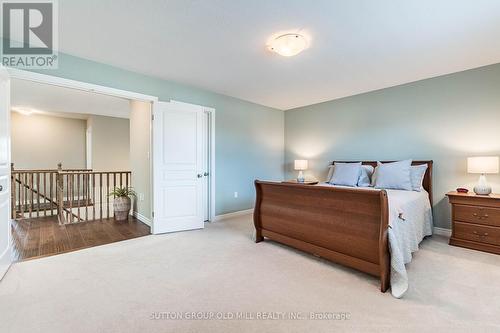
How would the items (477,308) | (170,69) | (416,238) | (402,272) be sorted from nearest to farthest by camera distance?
1. (477,308)
2. (402,272)
3. (416,238)
4. (170,69)

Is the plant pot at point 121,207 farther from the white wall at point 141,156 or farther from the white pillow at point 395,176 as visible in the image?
the white pillow at point 395,176

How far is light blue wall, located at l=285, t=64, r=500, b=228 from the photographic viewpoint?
3.16 meters

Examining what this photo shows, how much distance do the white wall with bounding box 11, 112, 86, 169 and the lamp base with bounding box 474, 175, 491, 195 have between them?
9.08 m

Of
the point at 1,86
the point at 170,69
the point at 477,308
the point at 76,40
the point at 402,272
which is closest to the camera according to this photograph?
the point at 477,308

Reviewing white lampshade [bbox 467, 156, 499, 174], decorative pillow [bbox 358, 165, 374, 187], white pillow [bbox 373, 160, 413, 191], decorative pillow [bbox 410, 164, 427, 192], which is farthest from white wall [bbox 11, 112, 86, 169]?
white lampshade [bbox 467, 156, 499, 174]

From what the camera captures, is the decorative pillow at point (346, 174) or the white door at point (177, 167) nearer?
the white door at point (177, 167)

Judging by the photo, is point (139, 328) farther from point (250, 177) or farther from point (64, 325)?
point (250, 177)

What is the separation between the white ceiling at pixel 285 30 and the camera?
197cm

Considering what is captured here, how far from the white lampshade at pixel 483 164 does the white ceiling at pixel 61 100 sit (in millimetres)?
5985

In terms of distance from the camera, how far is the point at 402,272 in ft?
6.22

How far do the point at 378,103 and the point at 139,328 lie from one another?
15.0ft

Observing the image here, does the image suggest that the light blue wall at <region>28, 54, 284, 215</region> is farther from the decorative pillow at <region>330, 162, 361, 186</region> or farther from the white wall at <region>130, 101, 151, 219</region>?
the decorative pillow at <region>330, 162, 361, 186</region>

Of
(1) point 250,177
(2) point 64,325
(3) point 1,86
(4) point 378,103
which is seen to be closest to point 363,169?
(4) point 378,103

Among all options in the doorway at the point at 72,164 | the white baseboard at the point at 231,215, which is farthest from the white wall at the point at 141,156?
the white baseboard at the point at 231,215
